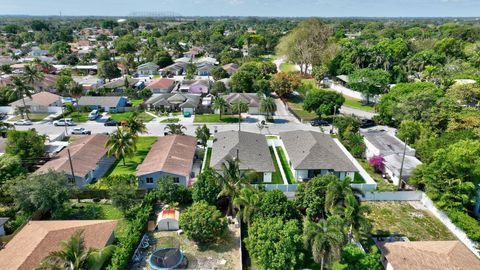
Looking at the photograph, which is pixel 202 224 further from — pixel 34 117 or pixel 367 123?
pixel 34 117

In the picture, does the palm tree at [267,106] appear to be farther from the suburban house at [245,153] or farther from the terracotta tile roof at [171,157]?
the terracotta tile roof at [171,157]

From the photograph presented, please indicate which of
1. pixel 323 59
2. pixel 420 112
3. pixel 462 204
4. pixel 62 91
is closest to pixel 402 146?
pixel 420 112

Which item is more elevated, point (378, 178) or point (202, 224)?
point (202, 224)

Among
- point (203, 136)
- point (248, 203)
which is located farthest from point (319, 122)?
point (248, 203)

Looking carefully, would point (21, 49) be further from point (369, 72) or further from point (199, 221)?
point (199, 221)

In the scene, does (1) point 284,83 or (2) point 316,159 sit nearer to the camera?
(2) point 316,159

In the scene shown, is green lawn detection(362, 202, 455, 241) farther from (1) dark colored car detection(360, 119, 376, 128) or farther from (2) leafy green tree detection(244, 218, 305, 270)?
(1) dark colored car detection(360, 119, 376, 128)
